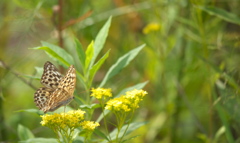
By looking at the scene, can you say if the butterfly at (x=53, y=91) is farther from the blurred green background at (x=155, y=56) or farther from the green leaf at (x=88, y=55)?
the blurred green background at (x=155, y=56)

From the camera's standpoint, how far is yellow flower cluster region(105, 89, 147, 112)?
1.01 meters

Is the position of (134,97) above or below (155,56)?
above

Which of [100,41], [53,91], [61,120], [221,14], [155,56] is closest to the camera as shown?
[61,120]

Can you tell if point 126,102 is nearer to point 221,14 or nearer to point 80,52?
point 80,52

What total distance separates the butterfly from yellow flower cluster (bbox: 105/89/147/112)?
0.12 metres

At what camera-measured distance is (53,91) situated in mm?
1097

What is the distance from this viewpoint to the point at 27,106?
241 cm

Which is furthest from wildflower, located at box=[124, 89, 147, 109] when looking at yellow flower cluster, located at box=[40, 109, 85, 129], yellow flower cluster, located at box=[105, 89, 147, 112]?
yellow flower cluster, located at box=[40, 109, 85, 129]

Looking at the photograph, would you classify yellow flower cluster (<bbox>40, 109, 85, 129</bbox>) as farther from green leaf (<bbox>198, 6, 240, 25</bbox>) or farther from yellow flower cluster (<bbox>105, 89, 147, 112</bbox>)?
green leaf (<bbox>198, 6, 240, 25</bbox>)

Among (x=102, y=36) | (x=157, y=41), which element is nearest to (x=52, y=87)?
(x=102, y=36)

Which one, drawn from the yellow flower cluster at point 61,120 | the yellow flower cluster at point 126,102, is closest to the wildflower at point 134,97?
the yellow flower cluster at point 126,102

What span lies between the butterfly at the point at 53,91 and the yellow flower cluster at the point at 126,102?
0.12 m

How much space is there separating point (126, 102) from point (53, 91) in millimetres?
216

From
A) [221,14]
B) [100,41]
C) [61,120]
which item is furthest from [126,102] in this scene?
[221,14]
